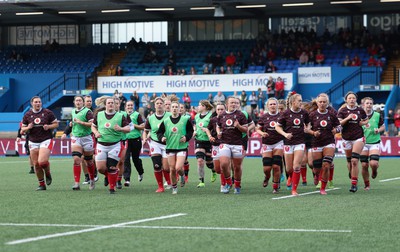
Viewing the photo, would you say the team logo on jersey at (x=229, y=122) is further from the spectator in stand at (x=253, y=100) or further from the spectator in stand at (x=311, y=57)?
the spectator in stand at (x=311, y=57)

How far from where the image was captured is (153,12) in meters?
52.7

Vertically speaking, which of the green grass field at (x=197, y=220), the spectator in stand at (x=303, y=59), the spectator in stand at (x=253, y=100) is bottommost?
the green grass field at (x=197, y=220)

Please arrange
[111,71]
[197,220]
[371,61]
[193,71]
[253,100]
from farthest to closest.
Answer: [111,71], [193,71], [371,61], [253,100], [197,220]

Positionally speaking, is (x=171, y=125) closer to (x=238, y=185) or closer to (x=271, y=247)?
(x=238, y=185)

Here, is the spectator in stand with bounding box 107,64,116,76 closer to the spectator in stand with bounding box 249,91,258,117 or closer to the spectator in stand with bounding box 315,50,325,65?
the spectator in stand with bounding box 249,91,258,117

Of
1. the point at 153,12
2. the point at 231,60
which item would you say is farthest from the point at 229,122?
the point at 153,12

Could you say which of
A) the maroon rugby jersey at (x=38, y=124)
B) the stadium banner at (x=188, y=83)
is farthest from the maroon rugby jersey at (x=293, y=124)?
the stadium banner at (x=188, y=83)

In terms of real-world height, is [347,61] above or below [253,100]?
above

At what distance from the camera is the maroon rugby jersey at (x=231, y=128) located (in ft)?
58.4

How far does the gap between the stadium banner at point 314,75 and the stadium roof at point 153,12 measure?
11.5ft

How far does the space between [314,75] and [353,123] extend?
91.7 ft

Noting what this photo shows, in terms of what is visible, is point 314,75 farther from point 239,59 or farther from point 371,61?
point 239,59

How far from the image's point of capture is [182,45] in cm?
5353

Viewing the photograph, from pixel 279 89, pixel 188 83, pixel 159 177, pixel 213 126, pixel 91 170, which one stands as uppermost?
pixel 188 83
